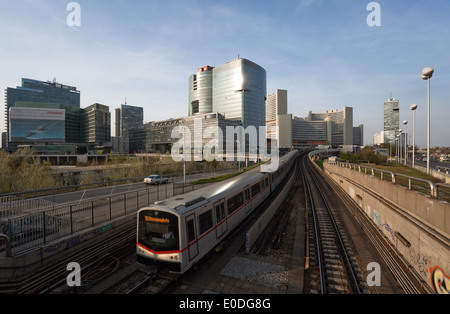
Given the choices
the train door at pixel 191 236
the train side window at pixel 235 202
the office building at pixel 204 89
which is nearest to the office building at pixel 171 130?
the office building at pixel 204 89

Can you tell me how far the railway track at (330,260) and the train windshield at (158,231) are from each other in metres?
5.18

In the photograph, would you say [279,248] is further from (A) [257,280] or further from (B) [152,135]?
(B) [152,135]

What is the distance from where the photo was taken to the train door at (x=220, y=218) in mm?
10461

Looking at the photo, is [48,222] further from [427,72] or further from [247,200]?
[427,72]

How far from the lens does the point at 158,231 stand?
811 cm

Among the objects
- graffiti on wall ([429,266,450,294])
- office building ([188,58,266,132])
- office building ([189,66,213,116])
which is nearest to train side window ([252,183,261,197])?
graffiti on wall ([429,266,450,294])

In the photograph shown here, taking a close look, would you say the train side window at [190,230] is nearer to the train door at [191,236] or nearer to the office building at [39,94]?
the train door at [191,236]

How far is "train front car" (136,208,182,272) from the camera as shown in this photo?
7.79 metres

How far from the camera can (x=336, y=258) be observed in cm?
1016

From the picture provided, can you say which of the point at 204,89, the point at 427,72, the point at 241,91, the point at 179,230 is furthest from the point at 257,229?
the point at 204,89

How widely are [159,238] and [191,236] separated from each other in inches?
46.2

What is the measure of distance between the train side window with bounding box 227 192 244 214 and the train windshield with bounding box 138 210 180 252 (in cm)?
452
